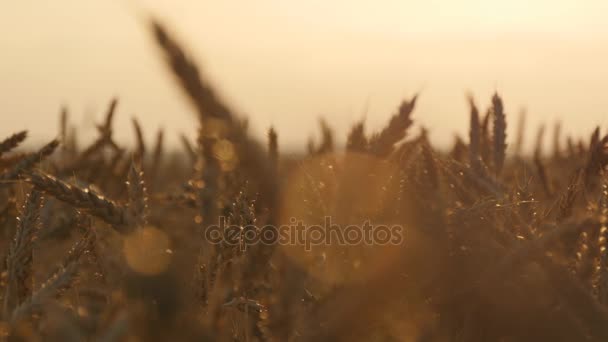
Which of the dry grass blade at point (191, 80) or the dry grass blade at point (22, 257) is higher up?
the dry grass blade at point (191, 80)

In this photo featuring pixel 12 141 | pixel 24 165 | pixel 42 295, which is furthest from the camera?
pixel 12 141

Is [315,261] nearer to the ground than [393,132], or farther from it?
nearer to the ground

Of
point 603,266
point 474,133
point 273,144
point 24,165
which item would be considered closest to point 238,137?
point 603,266

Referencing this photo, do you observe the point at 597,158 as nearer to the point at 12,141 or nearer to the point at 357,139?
the point at 357,139

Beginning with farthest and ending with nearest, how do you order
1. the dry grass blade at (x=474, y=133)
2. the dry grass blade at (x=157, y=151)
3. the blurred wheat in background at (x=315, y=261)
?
1. the dry grass blade at (x=157, y=151)
2. the dry grass blade at (x=474, y=133)
3. the blurred wheat in background at (x=315, y=261)

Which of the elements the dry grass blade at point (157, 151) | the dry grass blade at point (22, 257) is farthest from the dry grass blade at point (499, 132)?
the dry grass blade at point (157, 151)

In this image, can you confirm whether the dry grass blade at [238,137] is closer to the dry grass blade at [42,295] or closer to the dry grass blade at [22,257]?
the dry grass blade at [42,295]
